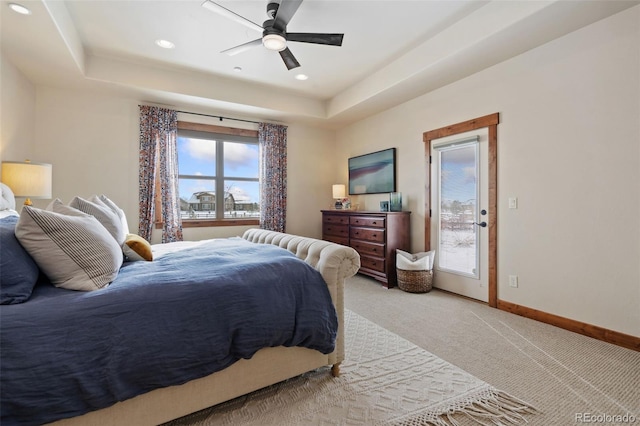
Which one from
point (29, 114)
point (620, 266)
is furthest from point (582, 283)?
point (29, 114)

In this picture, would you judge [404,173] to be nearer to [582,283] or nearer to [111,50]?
[582,283]

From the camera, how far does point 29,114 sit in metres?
3.39

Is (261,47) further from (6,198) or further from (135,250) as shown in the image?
(6,198)

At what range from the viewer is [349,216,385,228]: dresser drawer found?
3.99 m

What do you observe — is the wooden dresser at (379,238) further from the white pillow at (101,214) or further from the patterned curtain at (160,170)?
the white pillow at (101,214)

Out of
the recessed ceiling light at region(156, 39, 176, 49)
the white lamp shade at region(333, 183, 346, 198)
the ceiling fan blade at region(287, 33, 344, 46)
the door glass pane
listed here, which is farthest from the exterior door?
the recessed ceiling light at region(156, 39, 176, 49)

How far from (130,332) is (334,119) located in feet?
14.8

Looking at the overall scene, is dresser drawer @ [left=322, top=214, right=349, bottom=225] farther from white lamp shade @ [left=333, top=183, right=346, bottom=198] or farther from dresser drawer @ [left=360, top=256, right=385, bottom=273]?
dresser drawer @ [left=360, top=256, right=385, bottom=273]

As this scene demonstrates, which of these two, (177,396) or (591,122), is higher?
(591,122)

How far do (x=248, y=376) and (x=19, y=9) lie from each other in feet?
10.4

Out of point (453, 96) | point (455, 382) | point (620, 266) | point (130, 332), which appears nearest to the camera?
point (130, 332)

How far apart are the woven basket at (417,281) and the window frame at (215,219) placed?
2641mm

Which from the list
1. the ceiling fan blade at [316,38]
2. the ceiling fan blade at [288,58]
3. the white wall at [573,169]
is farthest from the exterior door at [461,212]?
the ceiling fan blade at [288,58]

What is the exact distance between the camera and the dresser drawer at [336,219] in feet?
15.3
